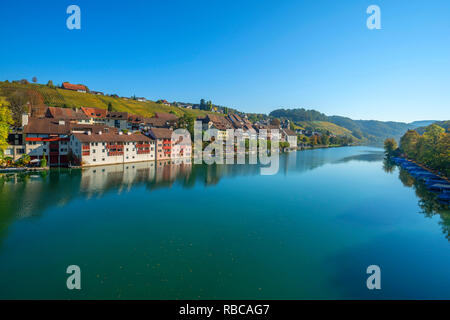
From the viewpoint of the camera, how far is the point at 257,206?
91.2ft

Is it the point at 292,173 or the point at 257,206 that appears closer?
the point at 257,206

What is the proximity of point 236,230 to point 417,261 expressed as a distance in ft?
43.2

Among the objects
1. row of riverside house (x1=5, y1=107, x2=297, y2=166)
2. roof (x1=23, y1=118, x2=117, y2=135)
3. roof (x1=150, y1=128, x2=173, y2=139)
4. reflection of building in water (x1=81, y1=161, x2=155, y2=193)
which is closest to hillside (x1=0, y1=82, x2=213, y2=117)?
roof (x1=150, y1=128, x2=173, y2=139)

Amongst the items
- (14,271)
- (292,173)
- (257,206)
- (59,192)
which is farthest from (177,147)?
(14,271)

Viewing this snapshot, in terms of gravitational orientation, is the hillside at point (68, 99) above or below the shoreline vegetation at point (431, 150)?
above

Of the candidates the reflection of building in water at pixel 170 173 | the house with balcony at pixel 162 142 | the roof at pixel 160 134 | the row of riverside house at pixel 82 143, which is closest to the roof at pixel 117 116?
the row of riverside house at pixel 82 143

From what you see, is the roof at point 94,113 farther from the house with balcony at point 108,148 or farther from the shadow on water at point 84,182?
the shadow on water at point 84,182

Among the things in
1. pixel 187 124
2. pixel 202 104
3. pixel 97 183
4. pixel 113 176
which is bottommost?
pixel 97 183

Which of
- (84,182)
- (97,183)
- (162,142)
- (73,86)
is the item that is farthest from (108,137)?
(73,86)

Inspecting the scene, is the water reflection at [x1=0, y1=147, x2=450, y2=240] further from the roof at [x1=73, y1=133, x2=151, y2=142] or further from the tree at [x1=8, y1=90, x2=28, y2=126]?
the tree at [x1=8, y1=90, x2=28, y2=126]

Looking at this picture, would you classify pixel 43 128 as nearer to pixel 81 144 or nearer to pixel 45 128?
pixel 45 128

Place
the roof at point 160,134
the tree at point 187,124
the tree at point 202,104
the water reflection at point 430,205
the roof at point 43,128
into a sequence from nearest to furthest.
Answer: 1. the water reflection at point 430,205
2. the roof at point 43,128
3. the roof at point 160,134
4. the tree at point 187,124
5. the tree at point 202,104

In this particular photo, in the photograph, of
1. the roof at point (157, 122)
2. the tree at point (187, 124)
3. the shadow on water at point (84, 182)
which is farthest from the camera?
the roof at point (157, 122)
